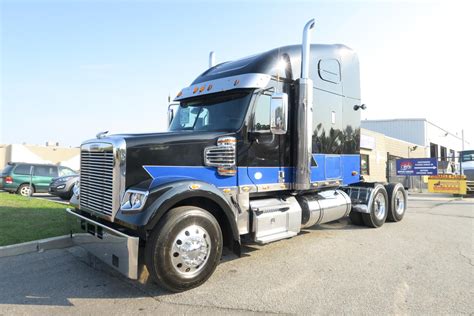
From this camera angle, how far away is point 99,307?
12.1 ft

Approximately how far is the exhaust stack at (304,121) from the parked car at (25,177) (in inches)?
539

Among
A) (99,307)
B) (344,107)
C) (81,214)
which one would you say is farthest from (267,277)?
(344,107)

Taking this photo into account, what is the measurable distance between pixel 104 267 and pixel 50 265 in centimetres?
91

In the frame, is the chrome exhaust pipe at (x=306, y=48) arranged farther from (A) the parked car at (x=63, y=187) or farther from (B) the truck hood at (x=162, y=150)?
(A) the parked car at (x=63, y=187)

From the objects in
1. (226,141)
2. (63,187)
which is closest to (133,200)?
(226,141)

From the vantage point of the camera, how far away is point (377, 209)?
27.1 feet

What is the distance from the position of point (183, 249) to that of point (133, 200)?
0.81 meters

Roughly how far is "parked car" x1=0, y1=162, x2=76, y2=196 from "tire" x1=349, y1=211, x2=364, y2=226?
13.6 m

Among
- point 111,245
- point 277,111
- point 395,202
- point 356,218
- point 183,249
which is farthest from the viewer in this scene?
point 395,202

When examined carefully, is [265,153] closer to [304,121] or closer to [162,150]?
[304,121]

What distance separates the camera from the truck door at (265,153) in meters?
5.23

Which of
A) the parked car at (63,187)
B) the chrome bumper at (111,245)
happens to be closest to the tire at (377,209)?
the chrome bumper at (111,245)

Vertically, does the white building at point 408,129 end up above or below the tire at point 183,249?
above

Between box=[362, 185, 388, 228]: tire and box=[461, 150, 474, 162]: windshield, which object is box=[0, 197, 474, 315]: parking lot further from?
box=[461, 150, 474, 162]: windshield
